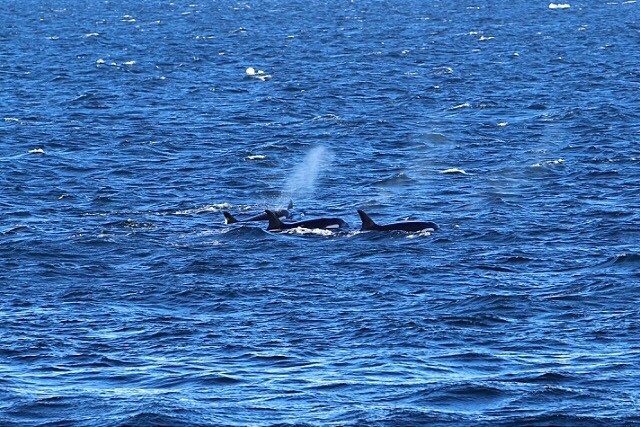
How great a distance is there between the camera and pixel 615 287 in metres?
41.1

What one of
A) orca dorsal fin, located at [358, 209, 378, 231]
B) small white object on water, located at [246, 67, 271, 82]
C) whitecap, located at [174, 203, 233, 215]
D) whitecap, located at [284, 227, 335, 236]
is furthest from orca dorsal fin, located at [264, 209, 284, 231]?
small white object on water, located at [246, 67, 271, 82]

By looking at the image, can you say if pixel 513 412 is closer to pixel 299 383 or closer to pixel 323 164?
pixel 299 383

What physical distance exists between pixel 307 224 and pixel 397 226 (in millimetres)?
3383

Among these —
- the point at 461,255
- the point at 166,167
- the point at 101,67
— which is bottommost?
the point at 101,67

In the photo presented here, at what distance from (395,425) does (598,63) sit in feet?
263

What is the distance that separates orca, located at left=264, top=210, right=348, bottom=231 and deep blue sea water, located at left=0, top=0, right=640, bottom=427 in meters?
0.89

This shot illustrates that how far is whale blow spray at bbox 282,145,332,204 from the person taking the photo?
59812 mm

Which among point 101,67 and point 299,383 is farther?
point 101,67

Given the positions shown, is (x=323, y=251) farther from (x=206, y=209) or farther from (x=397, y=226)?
(x=206, y=209)

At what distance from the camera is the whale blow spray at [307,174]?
196 feet

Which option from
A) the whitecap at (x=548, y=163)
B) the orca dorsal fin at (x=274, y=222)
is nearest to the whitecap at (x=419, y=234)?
the orca dorsal fin at (x=274, y=222)

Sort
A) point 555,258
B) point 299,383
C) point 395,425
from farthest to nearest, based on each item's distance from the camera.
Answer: point 555,258
point 299,383
point 395,425

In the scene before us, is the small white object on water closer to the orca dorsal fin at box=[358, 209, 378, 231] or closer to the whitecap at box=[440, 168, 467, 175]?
the whitecap at box=[440, 168, 467, 175]

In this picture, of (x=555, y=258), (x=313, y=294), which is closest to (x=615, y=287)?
(x=555, y=258)
